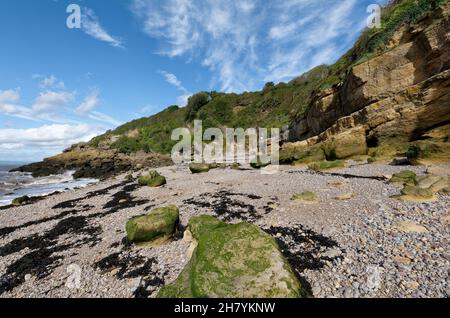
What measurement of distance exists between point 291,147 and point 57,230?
1001 inches

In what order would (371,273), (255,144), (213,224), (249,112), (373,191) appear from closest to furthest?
(371,273) → (213,224) → (373,191) → (255,144) → (249,112)

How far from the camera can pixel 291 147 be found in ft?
100

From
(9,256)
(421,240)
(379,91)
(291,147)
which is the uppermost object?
(379,91)


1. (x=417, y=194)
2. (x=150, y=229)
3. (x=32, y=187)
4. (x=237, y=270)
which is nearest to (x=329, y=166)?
(x=417, y=194)

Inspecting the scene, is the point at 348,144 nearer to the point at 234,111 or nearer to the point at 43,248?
the point at 43,248

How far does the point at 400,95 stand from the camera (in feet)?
64.6

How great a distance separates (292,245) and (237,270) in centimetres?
359

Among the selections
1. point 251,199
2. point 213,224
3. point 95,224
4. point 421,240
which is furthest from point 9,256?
point 421,240

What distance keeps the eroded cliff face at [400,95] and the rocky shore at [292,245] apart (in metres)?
5.42

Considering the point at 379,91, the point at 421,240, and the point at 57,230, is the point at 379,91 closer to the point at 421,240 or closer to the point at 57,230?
the point at 421,240

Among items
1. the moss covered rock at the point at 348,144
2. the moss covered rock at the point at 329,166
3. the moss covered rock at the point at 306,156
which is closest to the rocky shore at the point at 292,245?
the moss covered rock at the point at 329,166

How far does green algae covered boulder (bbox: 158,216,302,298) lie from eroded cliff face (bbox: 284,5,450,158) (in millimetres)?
16459

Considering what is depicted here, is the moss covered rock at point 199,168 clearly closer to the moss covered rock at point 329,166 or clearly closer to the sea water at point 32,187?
the moss covered rock at point 329,166

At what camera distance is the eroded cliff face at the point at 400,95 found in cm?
1750
